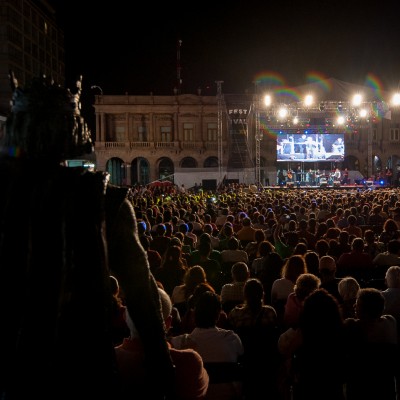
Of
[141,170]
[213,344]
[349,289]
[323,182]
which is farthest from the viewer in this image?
[141,170]

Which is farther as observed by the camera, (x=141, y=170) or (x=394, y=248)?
(x=141, y=170)

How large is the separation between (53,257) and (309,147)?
49.3 meters

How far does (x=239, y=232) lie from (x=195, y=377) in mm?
9082

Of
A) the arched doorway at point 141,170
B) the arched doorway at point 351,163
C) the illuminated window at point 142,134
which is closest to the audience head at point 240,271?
the illuminated window at point 142,134

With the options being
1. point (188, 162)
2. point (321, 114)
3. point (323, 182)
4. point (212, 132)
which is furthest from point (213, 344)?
point (188, 162)

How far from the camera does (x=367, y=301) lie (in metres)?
4.94

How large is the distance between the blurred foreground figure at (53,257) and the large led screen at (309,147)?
48132 millimetres

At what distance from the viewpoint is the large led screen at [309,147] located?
49.8 meters

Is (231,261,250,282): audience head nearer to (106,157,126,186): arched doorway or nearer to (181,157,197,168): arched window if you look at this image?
(181,157,197,168): arched window

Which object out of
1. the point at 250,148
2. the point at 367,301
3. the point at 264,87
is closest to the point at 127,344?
the point at 367,301

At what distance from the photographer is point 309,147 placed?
49875mm

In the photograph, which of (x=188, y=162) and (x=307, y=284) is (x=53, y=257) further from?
(x=188, y=162)

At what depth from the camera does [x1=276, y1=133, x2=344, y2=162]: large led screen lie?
163 ft

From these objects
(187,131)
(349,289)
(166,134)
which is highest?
(187,131)
